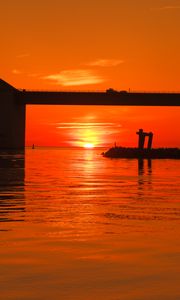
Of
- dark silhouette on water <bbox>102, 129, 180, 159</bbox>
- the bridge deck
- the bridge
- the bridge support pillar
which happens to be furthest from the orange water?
the bridge deck

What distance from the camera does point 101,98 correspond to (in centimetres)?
15350

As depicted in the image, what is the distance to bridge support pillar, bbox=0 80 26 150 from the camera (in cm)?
15075

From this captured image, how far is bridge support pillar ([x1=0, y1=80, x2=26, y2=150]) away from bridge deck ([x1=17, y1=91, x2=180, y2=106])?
3.46 metres

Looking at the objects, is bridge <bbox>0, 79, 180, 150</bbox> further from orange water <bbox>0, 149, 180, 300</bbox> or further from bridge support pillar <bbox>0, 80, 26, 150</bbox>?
orange water <bbox>0, 149, 180, 300</bbox>

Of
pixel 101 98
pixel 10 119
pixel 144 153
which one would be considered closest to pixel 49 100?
pixel 10 119

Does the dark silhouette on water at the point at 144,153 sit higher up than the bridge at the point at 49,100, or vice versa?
the bridge at the point at 49,100

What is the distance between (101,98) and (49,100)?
1248 centimetres

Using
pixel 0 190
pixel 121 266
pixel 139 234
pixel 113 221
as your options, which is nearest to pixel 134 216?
pixel 113 221

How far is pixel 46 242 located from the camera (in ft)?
42.3

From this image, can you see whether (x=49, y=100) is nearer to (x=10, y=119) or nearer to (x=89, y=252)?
(x=10, y=119)

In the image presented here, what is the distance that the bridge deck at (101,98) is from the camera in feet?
502

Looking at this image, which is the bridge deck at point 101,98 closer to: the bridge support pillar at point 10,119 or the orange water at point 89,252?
the bridge support pillar at point 10,119

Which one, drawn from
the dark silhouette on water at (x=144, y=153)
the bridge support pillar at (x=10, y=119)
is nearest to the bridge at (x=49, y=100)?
the bridge support pillar at (x=10, y=119)

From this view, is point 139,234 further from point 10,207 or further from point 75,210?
point 10,207
